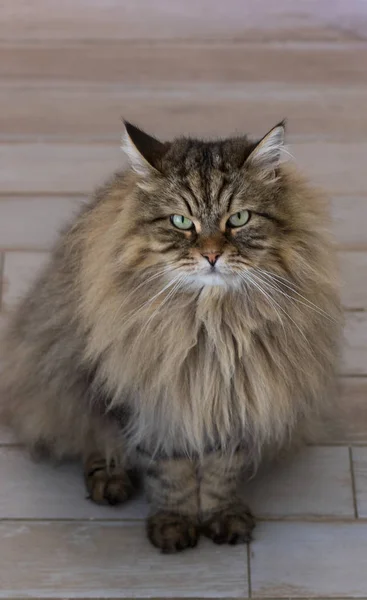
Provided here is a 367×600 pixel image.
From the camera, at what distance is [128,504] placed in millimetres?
1658

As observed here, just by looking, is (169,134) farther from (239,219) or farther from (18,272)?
(239,219)

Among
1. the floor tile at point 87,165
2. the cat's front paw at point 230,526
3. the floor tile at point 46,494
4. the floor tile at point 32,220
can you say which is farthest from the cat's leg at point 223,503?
the floor tile at point 87,165

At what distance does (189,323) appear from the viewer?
53.0 inches

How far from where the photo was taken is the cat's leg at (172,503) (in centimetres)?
154

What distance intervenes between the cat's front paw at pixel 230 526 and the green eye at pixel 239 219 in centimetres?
62

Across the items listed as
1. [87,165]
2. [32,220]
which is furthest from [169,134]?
[32,220]

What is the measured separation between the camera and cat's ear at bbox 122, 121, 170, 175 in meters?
1.29

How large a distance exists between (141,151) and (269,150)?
0.20 metres

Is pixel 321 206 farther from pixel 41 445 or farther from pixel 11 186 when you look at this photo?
pixel 11 186

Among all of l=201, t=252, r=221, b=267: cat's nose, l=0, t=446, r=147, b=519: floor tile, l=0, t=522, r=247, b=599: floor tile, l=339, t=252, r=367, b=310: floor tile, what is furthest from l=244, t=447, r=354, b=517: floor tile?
l=201, t=252, r=221, b=267: cat's nose

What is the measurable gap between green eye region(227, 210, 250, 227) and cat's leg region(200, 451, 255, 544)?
48 centimetres

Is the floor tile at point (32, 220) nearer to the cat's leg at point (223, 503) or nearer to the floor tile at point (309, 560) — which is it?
the cat's leg at point (223, 503)

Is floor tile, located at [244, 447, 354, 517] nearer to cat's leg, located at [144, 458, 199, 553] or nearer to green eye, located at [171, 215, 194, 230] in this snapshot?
cat's leg, located at [144, 458, 199, 553]

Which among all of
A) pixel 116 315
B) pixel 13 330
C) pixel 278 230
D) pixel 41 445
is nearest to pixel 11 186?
pixel 13 330
